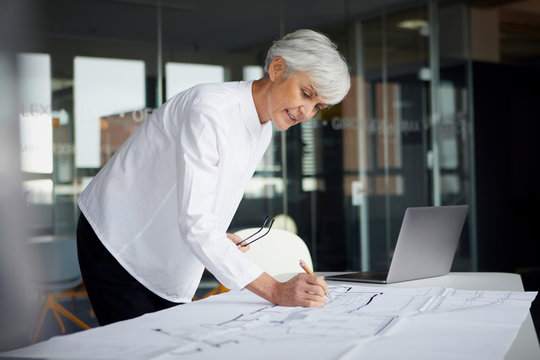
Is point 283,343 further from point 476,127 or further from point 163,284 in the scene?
point 476,127

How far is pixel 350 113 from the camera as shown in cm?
589

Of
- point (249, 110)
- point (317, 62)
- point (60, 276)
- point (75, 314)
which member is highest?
point (317, 62)

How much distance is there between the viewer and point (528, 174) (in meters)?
7.39

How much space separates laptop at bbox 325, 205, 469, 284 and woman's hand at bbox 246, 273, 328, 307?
469mm

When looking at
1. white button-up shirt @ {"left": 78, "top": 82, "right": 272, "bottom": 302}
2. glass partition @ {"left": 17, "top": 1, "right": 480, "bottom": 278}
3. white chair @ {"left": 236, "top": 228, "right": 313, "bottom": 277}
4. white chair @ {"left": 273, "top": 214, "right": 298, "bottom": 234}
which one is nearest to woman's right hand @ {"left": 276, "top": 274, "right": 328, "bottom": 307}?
white button-up shirt @ {"left": 78, "top": 82, "right": 272, "bottom": 302}

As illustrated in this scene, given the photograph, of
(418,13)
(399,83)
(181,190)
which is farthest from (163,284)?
(418,13)

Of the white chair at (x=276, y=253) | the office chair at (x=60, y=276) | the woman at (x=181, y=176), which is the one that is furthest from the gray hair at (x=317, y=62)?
the office chair at (x=60, y=276)

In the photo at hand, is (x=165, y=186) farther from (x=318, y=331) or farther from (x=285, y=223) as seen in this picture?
(x=285, y=223)

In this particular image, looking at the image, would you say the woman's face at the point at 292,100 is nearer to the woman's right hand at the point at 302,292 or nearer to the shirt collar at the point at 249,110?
the shirt collar at the point at 249,110

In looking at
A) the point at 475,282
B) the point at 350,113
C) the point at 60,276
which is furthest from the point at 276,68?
the point at 350,113

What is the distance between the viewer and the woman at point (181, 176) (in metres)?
1.59

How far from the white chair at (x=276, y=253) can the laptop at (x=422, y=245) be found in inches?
15.3

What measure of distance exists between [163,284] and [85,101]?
9.93 ft

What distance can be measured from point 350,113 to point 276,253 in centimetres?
351
